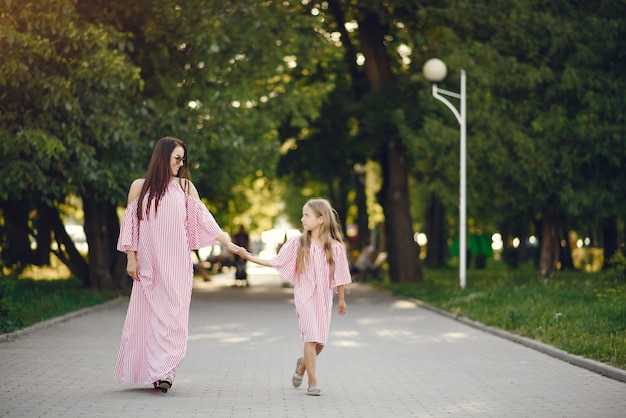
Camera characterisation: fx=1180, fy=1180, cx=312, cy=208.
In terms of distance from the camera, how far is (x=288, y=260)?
10070 mm

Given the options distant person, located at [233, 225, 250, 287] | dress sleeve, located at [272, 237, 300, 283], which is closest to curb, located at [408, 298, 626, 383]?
dress sleeve, located at [272, 237, 300, 283]

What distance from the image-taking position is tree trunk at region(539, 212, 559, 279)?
2984 cm

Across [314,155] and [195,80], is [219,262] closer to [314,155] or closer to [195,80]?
[314,155]

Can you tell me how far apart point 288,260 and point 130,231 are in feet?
4.45

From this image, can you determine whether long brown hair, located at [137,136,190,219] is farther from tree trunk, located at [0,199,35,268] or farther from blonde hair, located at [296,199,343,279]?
tree trunk, located at [0,199,35,268]

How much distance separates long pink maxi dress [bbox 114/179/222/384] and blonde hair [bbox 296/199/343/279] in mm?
732

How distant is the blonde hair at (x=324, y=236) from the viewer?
9969mm

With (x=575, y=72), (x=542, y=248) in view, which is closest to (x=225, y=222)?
(x=542, y=248)

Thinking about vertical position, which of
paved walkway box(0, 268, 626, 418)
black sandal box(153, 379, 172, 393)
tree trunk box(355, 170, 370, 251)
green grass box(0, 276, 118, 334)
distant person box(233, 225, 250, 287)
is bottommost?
paved walkway box(0, 268, 626, 418)

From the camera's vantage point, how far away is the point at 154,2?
24.4 meters

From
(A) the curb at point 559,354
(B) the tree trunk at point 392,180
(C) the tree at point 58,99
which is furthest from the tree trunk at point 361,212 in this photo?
(A) the curb at point 559,354

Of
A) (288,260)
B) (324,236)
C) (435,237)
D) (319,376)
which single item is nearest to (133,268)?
(288,260)

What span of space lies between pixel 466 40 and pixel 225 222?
2367 cm

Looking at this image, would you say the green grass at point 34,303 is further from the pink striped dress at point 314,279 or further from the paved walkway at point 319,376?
the pink striped dress at point 314,279
